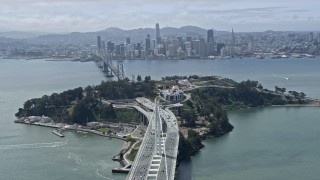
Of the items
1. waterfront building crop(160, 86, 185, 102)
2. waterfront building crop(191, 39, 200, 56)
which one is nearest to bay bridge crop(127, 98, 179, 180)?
waterfront building crop(160, 86, 185, 102)

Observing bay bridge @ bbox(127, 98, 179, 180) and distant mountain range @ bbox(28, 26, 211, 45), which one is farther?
distant mountain range @ bbox(28, 26, 211, 45)

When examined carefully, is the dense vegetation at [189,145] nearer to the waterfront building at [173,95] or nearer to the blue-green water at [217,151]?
the blue-green water at [217,151]

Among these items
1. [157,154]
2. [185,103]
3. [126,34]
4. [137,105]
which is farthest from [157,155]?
[126,34]

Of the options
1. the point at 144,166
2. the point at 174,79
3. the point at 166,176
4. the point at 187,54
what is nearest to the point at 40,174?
the point at 144,166

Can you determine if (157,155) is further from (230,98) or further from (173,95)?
(230,98)

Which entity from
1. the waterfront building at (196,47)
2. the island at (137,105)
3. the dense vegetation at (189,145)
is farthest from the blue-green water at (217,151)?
the waterfront building at (196,47)

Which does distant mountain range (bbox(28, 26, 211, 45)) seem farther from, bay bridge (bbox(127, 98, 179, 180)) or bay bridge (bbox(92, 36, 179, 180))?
bay bridge (bbox(127, 98, 179, 180))

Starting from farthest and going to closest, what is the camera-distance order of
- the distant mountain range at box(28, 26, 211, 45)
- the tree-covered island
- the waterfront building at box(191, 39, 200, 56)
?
1. the distant mountain range at box(28, 26, 211, 45)
2. the waterfront building at box(191, 39, 200, 56)
3. the tree-covered island

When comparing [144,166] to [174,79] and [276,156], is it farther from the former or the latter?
[174,79]

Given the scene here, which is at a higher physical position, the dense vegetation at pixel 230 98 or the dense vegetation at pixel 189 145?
the dense vegetation at pixel 230 98
